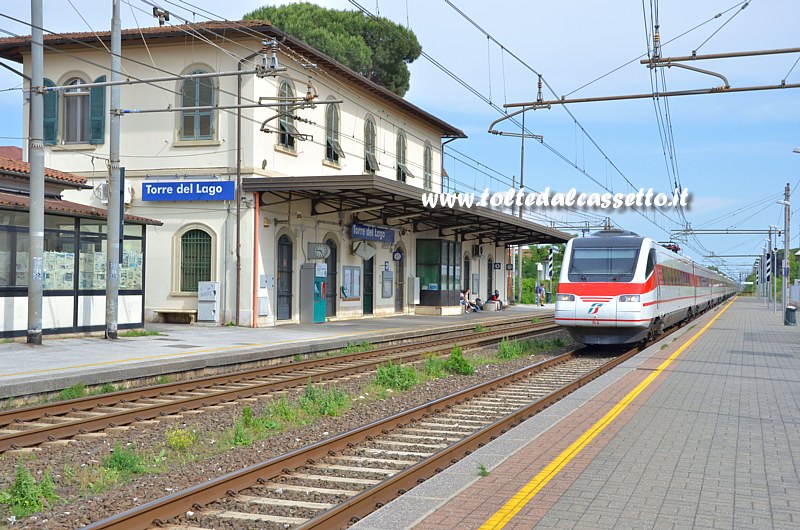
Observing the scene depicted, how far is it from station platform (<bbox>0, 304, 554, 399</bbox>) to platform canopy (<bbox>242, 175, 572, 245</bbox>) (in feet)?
13.6

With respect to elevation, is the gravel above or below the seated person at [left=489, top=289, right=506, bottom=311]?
below

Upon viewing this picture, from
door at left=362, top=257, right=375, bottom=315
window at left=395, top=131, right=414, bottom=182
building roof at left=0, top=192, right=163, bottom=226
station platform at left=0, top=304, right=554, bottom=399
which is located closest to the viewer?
station platform at left=0, top=304, right=554, bottom=399

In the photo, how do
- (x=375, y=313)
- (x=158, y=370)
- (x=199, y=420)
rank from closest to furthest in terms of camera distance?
(x=199, y=420)
(x=158, y=370)
(x=375, y=313)

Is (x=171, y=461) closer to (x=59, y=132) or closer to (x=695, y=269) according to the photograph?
(x=59, y=132)

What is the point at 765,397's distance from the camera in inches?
467

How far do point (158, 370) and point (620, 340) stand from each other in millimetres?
10524

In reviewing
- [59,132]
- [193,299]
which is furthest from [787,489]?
[59,132]

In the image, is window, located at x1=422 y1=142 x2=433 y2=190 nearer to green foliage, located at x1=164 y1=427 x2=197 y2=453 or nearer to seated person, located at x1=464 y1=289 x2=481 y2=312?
seated person, located at x1=464 y1=289 x2=481 y2=312

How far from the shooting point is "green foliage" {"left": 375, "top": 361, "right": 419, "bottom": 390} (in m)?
13.9

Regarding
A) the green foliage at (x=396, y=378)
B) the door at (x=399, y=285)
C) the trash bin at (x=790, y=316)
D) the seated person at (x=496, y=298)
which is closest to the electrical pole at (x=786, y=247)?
the trash bin at (x=790, y=316)

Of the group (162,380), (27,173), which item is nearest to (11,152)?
(27,173)

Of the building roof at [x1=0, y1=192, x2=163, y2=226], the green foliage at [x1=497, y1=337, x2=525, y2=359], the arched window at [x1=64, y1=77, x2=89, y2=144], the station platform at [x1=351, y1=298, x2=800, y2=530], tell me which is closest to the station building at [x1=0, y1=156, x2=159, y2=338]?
the building roof at [x1=0, y1=192, x2=163, y2=226]

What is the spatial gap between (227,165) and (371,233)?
Answer: 7938mm

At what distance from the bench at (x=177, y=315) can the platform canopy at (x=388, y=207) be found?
4.06m
